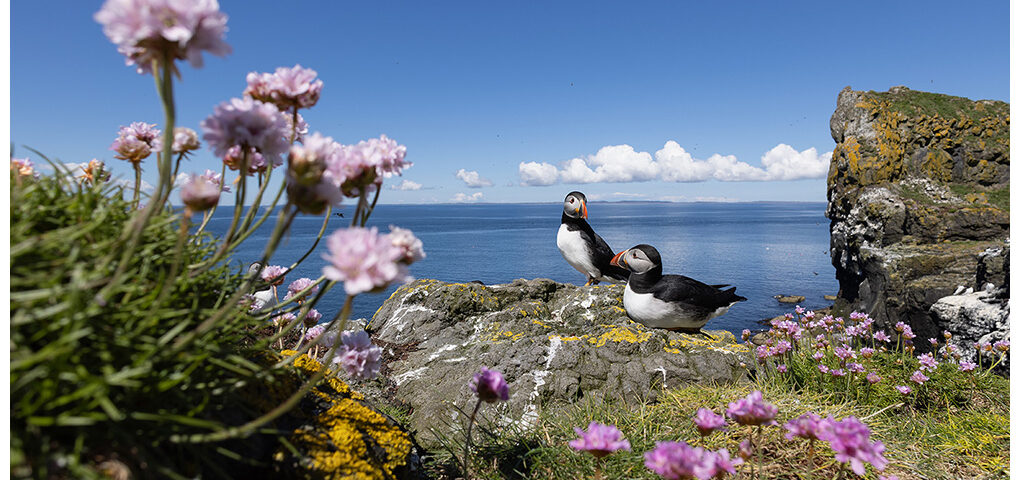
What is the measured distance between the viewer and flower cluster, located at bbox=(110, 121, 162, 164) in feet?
7.34

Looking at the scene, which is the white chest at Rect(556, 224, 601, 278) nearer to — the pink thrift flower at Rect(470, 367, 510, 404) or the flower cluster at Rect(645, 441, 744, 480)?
the pink thrift flower at Rect(470, 367, 510, 404)

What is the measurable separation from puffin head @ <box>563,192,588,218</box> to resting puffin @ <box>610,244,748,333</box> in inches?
99.0

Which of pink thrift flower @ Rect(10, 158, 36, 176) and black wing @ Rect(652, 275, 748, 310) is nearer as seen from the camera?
pink thrift flower @ Rect(10, 158, 36, 176)

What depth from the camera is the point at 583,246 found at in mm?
8898

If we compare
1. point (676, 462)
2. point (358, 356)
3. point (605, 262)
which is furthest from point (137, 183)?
point (605, 262)

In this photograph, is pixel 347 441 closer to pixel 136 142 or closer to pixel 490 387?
pixel 490 387

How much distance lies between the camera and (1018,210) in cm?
473

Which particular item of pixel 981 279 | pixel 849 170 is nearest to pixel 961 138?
pixel 849 170

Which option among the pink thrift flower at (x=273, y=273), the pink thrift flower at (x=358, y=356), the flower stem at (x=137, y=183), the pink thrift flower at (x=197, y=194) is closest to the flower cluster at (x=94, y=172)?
the flower stem at (x=137, y=183)

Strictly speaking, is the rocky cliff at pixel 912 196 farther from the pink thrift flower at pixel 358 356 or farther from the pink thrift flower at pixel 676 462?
the pink thrift flower at pixel 358 356

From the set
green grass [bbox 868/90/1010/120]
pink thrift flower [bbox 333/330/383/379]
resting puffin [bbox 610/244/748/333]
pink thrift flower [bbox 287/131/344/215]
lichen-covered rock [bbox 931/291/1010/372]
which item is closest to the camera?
pink thrift flower [bbox 287/131/344/215]

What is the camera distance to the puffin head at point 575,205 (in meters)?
8.91

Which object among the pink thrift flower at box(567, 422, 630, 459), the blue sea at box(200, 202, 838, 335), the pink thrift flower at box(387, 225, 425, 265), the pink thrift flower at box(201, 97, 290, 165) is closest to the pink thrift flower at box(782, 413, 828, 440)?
the pink thrift flower at box(567, 422, 630, 459)

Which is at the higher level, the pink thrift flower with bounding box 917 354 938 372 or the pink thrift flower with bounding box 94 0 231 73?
the pink thrift flower with bounding box 94 0 231 73
